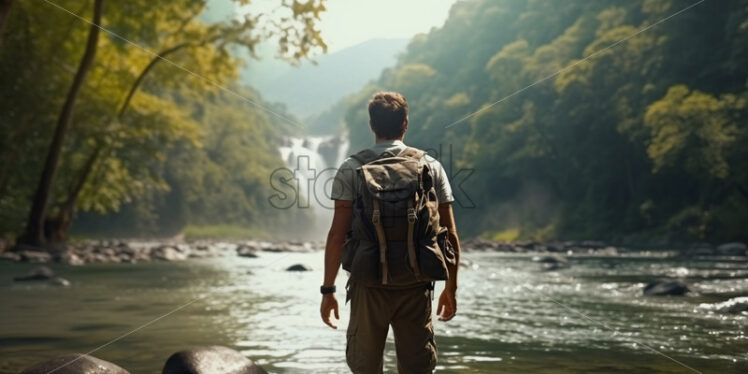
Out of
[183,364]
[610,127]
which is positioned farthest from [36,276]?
[610,127]

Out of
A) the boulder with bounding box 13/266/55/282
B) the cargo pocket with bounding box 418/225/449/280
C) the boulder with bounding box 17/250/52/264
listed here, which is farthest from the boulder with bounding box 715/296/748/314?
the boulder with bounding box 17/250/52/264

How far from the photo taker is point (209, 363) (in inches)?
205

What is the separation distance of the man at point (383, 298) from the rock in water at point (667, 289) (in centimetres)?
944

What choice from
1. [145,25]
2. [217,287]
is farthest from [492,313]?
[145,25]

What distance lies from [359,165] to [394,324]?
2.64 ft

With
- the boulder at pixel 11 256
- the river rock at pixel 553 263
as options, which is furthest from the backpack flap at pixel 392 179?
the boulder at pixel 11 256

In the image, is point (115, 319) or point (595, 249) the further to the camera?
point (595, 249)

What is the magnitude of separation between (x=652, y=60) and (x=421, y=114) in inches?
1394

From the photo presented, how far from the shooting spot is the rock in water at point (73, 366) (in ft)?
16.0

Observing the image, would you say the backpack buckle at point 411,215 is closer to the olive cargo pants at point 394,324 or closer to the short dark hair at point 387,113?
the olive cargo pants at point 394,324

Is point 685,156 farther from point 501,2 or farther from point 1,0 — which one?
point 501,2

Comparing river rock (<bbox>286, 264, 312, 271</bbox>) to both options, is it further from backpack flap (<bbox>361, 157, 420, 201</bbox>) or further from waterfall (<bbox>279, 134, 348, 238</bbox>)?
waterfall (<bbox>279, 134, 348, 238</bbox>)

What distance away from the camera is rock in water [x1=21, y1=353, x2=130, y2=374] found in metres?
4.89

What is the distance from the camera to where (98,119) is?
79.2 feet
